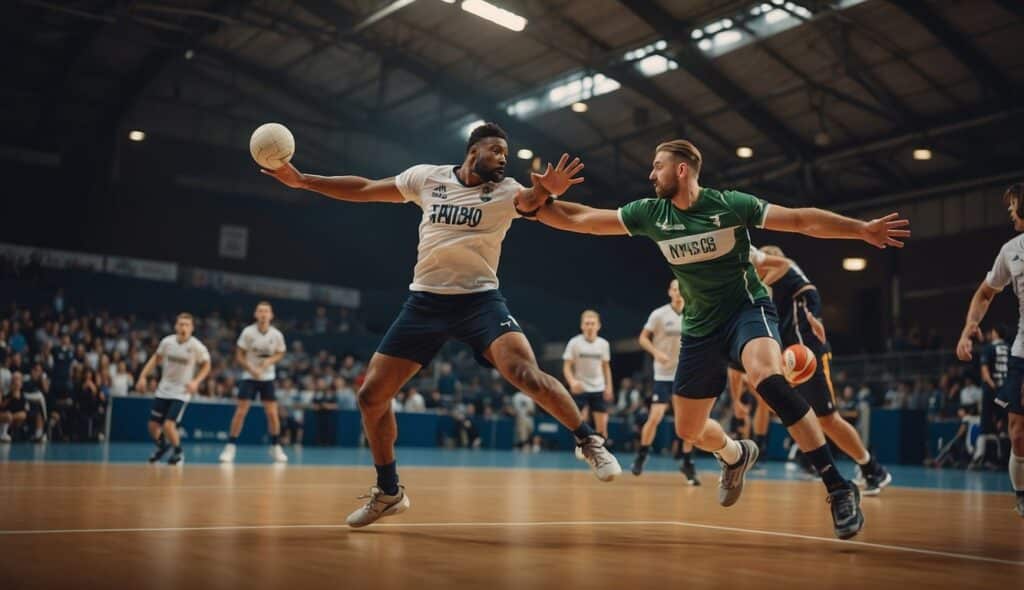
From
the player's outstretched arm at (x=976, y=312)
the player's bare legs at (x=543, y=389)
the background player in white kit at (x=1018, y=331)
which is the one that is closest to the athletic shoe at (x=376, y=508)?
the player's bare legs at (x=543, y=389)

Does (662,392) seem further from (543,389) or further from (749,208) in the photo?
(543,389)

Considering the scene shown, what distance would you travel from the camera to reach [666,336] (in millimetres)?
14586

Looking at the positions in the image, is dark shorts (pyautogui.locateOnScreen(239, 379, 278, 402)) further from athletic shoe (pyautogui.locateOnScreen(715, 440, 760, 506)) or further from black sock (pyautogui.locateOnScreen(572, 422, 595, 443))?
black sock (pyautogui.locateOnScreen(572, 422, 595, 443))

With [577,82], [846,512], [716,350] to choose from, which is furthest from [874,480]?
[577,82]

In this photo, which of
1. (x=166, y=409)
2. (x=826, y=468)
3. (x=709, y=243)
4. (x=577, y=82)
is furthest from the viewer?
(x=577, y=82)

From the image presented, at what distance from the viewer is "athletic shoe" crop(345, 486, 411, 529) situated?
19.5 feet

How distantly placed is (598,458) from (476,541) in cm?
101

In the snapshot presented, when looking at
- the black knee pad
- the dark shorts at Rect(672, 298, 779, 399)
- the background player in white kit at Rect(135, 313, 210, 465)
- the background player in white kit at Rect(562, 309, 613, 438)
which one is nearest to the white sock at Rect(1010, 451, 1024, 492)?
the dark shorts at Rect(672, 298, 779, 399)

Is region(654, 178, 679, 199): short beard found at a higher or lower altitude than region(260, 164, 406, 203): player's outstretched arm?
higher

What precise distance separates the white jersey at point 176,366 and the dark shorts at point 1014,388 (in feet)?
35.8

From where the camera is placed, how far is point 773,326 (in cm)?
629

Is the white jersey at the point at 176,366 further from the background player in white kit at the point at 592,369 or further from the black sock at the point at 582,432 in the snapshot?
the black sock at the point at 582,432

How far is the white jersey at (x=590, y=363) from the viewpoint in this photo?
16188 millimetres

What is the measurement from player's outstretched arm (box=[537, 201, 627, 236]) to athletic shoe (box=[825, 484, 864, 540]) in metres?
2.03
